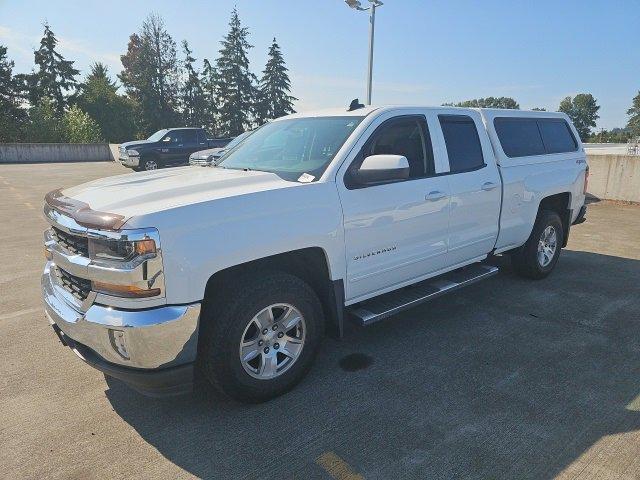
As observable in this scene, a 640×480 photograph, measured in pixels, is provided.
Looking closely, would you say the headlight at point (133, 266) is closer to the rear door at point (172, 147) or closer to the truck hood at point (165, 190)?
the truck hood at point (165, 190)

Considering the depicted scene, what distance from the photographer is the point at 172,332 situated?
2.46 meters

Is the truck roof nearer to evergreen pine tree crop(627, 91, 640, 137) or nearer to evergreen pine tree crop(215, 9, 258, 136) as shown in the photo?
evergreen pine tree crop(215, 9, 258, 136)

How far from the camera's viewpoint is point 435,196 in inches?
149

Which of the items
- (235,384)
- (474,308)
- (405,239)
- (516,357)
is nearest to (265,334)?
(235,384)

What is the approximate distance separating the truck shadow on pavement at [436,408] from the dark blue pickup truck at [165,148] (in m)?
17.1

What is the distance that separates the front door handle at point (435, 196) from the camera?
3.73m

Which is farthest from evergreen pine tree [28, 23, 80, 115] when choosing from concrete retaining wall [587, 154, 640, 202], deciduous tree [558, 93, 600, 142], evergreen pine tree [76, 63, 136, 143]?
deciduous tree [558, 93, 600, 142]

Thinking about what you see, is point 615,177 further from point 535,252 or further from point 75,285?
point 75,285

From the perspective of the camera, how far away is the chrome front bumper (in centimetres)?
240

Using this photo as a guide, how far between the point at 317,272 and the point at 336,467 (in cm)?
129

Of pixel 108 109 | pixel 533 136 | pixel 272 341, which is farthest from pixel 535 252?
pixel 108 109

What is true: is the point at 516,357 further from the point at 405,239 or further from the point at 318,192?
the point at 318,192

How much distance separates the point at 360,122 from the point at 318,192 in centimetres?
84

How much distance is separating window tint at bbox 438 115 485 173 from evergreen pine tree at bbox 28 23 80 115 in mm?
61915
